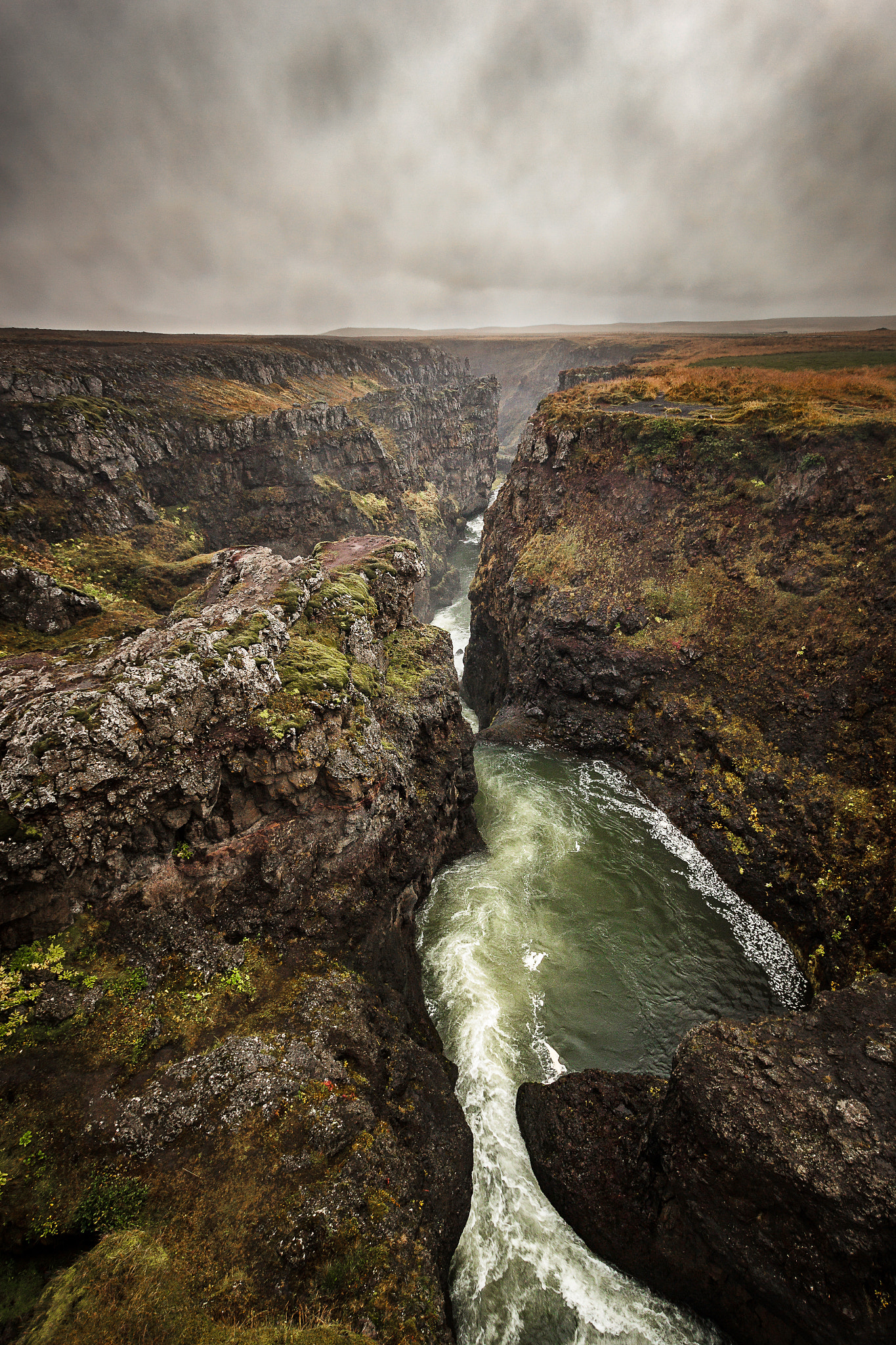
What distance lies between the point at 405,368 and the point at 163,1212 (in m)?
116

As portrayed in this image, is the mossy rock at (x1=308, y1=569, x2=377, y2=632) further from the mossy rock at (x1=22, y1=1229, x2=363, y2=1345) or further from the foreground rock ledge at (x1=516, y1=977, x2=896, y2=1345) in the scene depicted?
the foreground rock ledge at (x1=516, y1=977, x2=896, y2=1345)

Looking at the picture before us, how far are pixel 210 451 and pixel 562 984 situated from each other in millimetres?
50758

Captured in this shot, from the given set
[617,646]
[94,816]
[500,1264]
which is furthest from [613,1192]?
[617,646]

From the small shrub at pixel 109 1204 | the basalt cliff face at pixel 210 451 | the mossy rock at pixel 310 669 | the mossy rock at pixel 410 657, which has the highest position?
the basalt cliff face at pixel 210 451

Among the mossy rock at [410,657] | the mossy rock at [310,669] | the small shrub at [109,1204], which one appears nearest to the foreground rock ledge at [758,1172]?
the small shrub at [109,1204]

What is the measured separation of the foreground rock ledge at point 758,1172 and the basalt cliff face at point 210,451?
38893mm

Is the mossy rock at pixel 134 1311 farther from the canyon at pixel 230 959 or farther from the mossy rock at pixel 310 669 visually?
the mossy rock at pixel 310 669

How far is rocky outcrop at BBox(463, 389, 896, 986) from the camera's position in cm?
1858

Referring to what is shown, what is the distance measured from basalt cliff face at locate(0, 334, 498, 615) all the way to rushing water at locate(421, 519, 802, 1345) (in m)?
32.6

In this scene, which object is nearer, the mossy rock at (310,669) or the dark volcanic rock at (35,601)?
the mossy rock at (310,669)

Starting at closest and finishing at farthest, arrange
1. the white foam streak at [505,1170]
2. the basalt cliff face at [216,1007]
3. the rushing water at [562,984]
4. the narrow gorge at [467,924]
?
the basalt cliff face at [216,1007]
the narrow gorge at [467,924]
the white foam streak at [505,1170]
the rushing water at [562,984]

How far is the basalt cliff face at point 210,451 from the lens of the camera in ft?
109

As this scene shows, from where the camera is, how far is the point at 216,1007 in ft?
36.9

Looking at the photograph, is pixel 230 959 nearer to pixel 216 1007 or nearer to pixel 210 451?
pixel 216 1007
